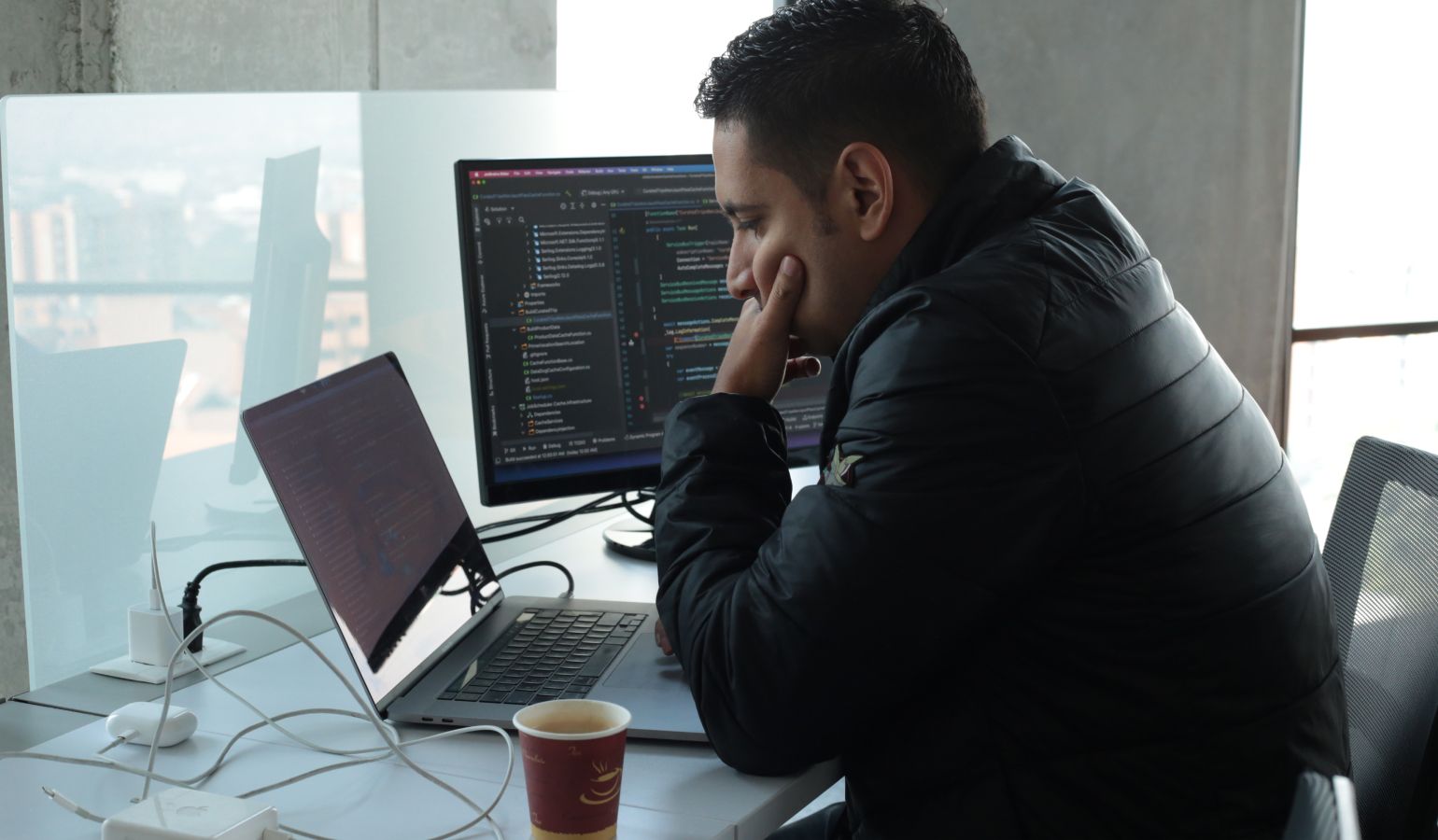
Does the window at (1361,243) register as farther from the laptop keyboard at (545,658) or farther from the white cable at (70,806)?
the white cable at (70,806)

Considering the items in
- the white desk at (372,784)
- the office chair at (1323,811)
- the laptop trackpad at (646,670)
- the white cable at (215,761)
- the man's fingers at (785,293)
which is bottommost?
the white desk at (372,784)

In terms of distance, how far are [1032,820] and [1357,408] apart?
3.76m

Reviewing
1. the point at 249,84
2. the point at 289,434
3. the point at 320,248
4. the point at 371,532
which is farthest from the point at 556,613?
the point at 249,84

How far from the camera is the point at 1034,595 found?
969 millimetres

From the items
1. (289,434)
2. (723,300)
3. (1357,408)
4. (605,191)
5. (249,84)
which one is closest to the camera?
(289,434)

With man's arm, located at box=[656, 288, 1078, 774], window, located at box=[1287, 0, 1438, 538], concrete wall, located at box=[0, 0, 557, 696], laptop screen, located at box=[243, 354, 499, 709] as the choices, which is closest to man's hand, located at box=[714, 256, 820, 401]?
man's arm, located at box=[656, 288, 1078, 774]

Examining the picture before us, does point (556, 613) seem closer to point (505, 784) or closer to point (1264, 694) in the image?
point (505, 784)

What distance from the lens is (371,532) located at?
121 centimetres

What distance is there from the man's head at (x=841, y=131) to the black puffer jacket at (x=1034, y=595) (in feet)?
0.52

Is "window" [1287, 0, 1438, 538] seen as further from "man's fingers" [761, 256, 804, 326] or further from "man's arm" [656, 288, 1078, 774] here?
"man's arm" [656, 288, 1078, 774]

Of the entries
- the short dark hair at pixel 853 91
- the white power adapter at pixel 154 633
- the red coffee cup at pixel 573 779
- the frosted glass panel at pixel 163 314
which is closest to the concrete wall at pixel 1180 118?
the frosted glass panel at pixel 163 314

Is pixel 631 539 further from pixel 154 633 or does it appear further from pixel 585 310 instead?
pixel 154 633

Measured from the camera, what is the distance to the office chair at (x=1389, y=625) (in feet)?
3.76

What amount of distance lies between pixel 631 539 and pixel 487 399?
342mm
